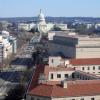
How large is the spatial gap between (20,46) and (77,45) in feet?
84.2

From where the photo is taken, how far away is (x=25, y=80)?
29531 millimetres

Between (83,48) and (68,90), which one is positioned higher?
(68,90)

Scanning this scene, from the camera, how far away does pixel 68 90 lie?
19.5 m

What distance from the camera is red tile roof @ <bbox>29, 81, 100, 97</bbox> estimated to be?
19.3 meters

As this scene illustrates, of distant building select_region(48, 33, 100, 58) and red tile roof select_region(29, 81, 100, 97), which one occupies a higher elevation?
red tile roof select_region(29, 81, 100, 97)

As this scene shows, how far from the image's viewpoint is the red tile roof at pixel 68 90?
1925cm

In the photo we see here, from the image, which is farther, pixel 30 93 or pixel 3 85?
pixel 3 85

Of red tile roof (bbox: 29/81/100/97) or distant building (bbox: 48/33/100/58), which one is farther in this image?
distant building (bbox: 48/33/100/58)

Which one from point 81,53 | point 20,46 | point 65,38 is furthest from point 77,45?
point 20,46

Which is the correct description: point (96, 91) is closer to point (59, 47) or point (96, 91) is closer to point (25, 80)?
point (25, 80)

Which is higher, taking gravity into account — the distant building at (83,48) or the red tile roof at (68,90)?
the red tile roof at (68,90)

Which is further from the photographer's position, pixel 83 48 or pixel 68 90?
pixel 83 48

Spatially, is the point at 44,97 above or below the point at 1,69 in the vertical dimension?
above

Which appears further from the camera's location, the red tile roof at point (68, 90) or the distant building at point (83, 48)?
the distant building at point (83, 48)
